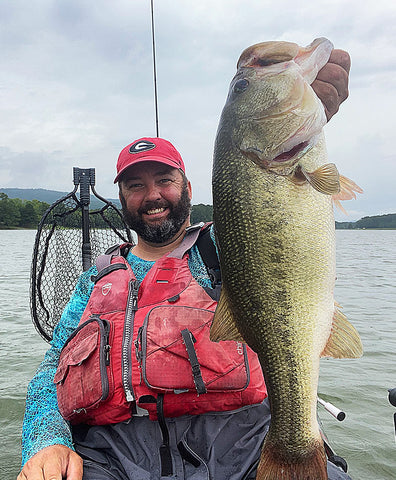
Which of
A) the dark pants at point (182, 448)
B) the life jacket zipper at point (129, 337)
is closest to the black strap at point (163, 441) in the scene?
the dark pants at point (182, 448)

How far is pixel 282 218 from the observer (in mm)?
2156

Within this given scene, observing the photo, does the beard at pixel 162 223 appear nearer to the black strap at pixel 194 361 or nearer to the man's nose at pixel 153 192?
the man's nose at pixel 153 192

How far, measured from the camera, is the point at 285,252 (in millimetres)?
2164

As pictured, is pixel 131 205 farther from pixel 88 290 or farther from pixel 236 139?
pixel 236 139

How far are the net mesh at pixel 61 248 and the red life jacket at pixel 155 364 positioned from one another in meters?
1.95

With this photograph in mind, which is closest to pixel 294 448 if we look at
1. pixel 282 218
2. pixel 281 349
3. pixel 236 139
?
pixel 281 349

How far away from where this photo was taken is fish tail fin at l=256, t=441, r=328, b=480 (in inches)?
85.6

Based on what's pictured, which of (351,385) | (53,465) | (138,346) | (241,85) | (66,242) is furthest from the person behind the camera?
(351,385)

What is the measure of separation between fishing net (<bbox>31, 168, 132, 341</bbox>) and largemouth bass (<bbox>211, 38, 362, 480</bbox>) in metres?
3.00

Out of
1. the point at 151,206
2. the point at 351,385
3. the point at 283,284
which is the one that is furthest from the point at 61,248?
the point at 351,385

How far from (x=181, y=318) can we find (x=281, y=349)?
2.76 ft

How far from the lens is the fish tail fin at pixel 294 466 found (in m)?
2.17

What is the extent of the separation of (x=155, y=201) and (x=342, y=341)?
1819mm

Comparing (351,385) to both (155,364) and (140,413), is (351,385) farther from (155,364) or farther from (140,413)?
(155,364)
